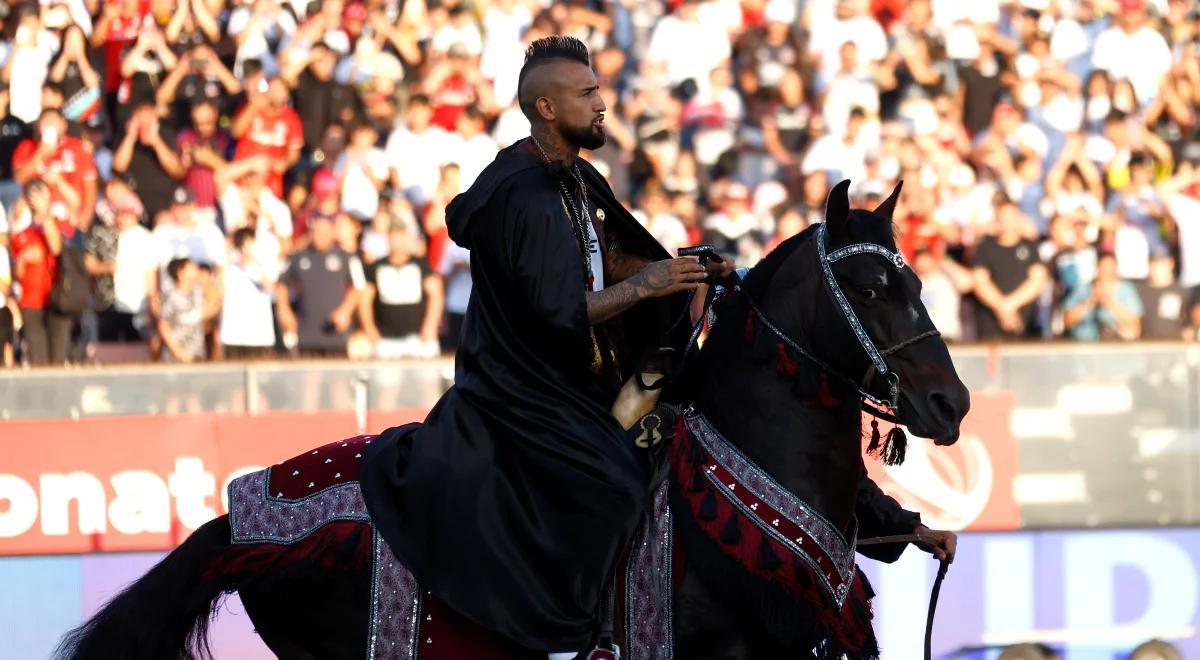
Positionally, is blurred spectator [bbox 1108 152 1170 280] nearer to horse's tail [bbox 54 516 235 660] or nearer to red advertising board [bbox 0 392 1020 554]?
red advertising board [bbox 0 392 1020 554]

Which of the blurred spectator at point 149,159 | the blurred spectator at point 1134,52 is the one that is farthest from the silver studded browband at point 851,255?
the blurred spectator at point 1134,52

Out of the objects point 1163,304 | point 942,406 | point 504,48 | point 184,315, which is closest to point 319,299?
point 184,315

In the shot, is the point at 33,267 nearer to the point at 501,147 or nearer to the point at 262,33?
the point at 262,33

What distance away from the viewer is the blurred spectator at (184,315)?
1095cm

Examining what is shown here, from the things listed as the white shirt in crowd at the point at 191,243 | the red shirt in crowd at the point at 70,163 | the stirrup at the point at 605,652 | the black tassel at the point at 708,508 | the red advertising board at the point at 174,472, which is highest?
the red shirt in crowd at the point at 70,163

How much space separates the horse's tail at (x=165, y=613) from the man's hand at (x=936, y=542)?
7.09 feet

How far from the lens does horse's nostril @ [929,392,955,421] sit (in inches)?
187

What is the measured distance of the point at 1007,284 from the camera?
37.7 ft

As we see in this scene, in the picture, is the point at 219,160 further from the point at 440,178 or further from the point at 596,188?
the point at 596,188

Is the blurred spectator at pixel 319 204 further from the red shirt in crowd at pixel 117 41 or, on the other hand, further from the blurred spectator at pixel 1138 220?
the blurred spectator at pixel 1138 220

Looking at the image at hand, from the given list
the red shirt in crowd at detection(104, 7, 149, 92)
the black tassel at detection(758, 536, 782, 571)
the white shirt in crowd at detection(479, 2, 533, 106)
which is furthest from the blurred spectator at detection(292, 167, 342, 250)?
the black tassel at detection(758, 536, 782, 571)

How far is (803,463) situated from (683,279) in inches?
25.3

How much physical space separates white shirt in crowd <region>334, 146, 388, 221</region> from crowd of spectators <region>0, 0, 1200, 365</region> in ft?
0.07

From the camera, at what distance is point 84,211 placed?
1190 centimetres
